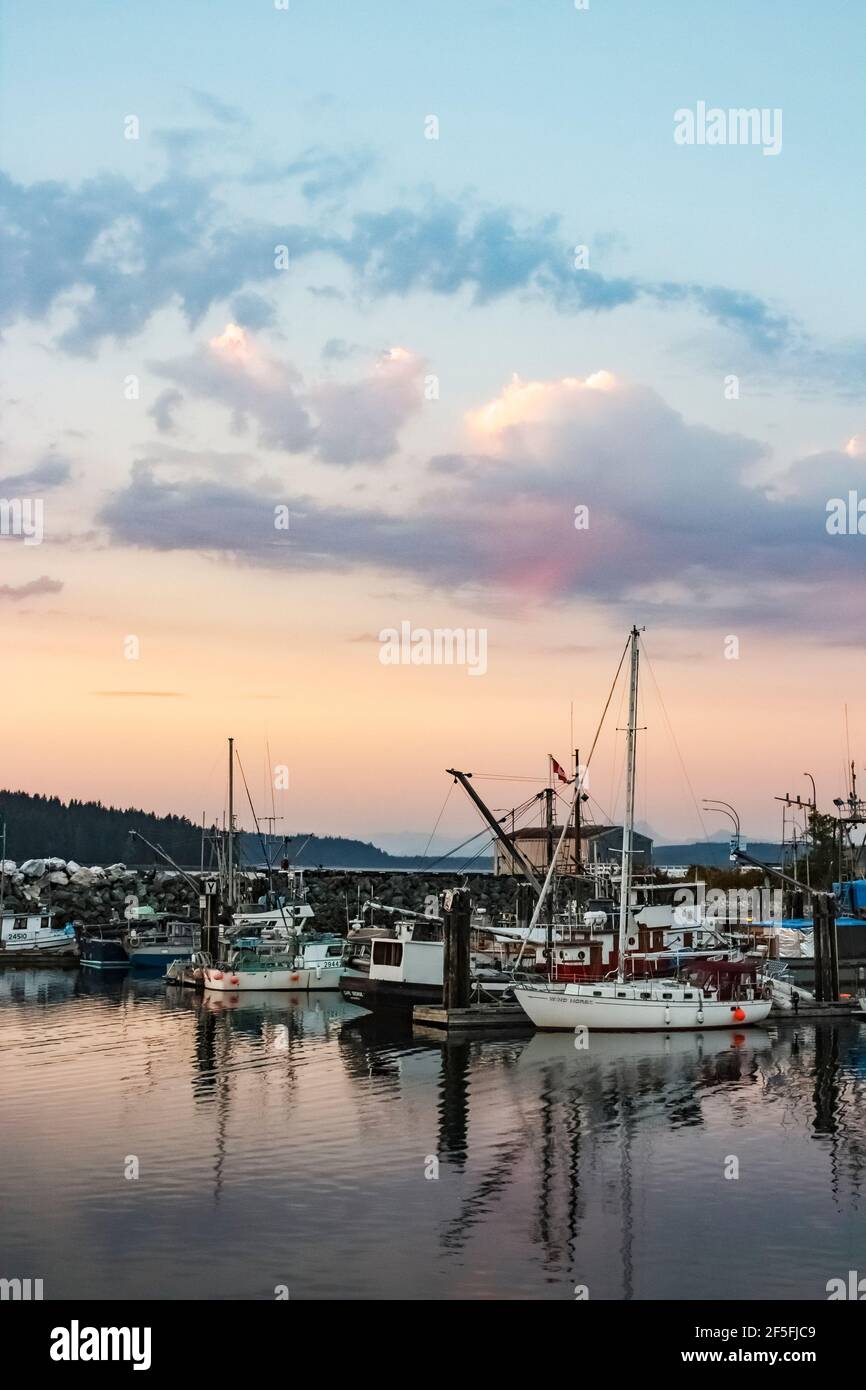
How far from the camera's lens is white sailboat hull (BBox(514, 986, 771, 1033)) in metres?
63.9

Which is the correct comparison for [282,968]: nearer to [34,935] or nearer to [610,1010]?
[610,1010]

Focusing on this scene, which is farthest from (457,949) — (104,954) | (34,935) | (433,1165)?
(34,935)

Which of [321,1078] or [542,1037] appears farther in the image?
[542,1037]

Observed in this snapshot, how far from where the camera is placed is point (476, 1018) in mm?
64438

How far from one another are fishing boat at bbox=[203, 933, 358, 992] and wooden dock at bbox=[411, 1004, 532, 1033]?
21.1 metres

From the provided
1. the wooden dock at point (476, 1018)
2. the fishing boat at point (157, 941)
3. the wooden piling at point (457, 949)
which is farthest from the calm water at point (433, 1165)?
the fishing boat at point (157, 941)

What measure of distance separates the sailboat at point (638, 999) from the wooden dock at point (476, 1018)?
971 millimetres

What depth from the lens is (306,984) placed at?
8819 centimetres

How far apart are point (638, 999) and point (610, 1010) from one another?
1709mm

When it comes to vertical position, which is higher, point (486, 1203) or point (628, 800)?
point (628, 800)

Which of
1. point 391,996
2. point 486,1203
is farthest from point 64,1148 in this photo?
point 391,996

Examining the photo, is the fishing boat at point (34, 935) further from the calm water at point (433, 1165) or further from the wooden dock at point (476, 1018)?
the wooden dock at point (476, 1018)

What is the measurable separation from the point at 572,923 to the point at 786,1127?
1413 inches
